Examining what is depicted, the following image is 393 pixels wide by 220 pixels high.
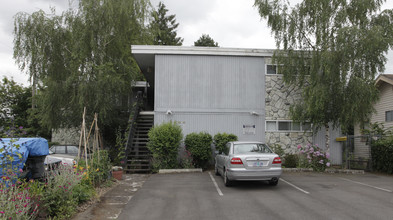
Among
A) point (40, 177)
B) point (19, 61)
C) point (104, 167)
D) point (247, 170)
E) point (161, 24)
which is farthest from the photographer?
point (161, 24)

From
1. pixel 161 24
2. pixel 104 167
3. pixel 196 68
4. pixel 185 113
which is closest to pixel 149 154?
pixel 185 113

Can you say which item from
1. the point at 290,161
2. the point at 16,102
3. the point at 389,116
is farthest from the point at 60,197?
the point at 16,102

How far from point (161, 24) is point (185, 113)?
2899cm

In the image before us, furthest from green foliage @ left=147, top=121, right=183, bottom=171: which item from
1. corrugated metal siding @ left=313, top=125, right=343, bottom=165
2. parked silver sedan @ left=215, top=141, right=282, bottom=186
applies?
corrugated metal siding @ left=313, top=125, right=343, bottom=165

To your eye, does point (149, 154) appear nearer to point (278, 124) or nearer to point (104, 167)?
point (104, 167)

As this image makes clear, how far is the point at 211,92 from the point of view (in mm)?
15633

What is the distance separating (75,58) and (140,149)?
6229 mm

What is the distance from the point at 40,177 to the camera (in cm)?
724

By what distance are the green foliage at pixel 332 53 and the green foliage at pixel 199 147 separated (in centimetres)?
447

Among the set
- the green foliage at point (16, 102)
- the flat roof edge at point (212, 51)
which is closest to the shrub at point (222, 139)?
the flat roof edge at point (212, 51)

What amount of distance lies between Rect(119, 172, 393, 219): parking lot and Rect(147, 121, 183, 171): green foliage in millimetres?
1947

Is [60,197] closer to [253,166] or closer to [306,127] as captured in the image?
[253,166]

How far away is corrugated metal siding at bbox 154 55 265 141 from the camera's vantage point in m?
15.4

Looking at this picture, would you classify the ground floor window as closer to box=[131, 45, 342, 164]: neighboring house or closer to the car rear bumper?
box=[131, 45, 342, 164]: neighboring house
